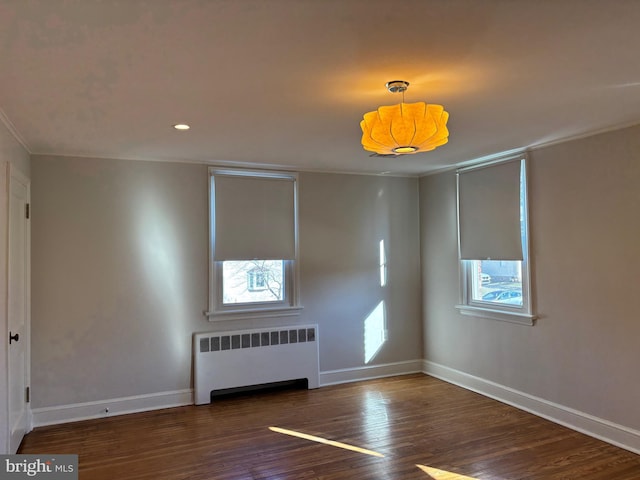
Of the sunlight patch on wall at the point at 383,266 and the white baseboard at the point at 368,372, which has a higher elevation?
the sunlight patch on wall at the point at 383,266

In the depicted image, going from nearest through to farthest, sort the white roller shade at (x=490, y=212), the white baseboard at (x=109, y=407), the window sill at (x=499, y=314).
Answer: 1. the white baseboard at (x=109, y=407)
2. the window sill at (x=499, y=314)
3. the white roller shade at (x=490, y=212)

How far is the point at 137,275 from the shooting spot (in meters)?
4.24

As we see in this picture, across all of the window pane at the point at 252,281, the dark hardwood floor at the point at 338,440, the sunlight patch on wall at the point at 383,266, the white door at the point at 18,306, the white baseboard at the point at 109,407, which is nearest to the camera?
the dark hardwood floor at the point at 338,440

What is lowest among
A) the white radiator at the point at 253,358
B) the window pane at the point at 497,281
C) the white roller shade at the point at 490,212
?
the white radiator at the point at 253,358

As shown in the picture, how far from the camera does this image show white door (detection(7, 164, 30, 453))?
3.12 metres

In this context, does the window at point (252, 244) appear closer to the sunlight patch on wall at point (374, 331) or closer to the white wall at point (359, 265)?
the white wall at point (359, 265)

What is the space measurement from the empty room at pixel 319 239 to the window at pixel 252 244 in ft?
0.08

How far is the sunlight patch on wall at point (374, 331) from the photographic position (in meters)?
5.19

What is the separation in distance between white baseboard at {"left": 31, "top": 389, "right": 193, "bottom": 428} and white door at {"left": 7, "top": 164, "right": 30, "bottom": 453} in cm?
18

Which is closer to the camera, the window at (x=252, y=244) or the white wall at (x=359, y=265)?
the window at (x=252, y=244)

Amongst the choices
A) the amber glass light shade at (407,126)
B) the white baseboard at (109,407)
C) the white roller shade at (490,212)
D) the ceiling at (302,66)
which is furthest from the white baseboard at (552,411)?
the white baseboard at (109,407)

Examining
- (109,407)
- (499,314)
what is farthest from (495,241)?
(109,407)

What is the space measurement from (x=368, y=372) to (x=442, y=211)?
2037 millimetres

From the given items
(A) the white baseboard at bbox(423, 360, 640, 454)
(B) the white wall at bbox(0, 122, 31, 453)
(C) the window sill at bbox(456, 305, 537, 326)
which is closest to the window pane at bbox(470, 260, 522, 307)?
(C) the window sill at bbox(456, 305, 537, 326)
